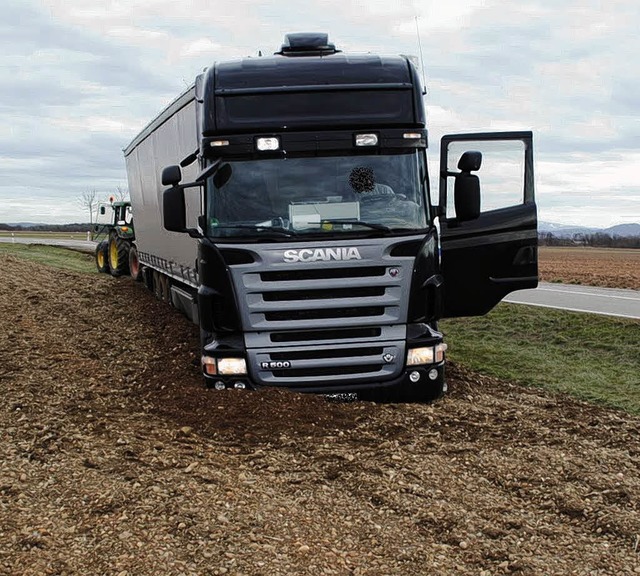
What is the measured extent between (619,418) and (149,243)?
11010mm

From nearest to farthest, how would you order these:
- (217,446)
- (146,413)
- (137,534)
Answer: (137,534) → (217,446) → (146,413)

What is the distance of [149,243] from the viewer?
54.9ft

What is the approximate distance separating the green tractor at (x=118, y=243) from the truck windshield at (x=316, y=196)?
12.9 m

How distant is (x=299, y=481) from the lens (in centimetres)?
579

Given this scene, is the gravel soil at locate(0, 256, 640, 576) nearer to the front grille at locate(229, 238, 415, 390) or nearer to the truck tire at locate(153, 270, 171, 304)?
the front grille at locate(229, 238, 415, 390)

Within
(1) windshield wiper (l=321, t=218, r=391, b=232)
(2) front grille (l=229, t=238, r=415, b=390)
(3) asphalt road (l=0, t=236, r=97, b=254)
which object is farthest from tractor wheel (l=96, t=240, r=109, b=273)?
(1) windshield wiper (l=321, t=218, r=391, b=232)

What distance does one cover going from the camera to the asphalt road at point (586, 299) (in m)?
15.5

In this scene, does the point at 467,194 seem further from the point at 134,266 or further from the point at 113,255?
the point at 113,255

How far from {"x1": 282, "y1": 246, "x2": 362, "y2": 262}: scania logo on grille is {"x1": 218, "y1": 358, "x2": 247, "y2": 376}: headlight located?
43.1 inches

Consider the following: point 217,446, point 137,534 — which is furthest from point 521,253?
point 137,534

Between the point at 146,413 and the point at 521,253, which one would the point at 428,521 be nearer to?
the point at 146,413

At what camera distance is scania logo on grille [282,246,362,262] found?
7.51 meters

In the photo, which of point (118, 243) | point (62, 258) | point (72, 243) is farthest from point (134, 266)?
point (72, 243)

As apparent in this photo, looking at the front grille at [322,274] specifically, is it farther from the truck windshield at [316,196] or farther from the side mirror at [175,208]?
the side mirror at [175,208]
